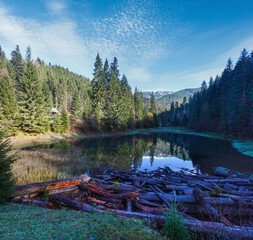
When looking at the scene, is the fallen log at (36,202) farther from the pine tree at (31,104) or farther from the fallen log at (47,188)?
the pine tree at (31,104)

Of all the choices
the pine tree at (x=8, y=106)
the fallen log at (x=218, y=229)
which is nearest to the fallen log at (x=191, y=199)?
the fallen log at (x=218, y=229)

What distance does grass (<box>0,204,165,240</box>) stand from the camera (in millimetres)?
2811

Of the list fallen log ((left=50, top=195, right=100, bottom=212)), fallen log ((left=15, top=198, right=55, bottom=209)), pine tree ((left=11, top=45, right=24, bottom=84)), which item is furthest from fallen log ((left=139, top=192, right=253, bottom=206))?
pine tree ((left=11, top=45, right=24, bottom=84))

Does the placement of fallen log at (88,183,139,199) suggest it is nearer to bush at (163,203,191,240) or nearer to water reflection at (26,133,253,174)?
bush at (163,203,191,240)

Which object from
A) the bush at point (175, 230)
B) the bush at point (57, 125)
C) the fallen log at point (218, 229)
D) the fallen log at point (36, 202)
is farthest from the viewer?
the bush at point (57, 125)

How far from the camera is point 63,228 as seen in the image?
3.09 meters

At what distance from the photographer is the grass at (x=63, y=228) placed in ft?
9.22

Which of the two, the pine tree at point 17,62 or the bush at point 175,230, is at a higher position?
the pine tree at point 17,62

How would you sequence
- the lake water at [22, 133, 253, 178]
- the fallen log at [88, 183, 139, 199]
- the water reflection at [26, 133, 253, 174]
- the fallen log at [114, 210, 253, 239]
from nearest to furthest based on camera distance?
the fallen log at [114, 210, 253, 239]
the fallen log at [88, 183, 139, 199]
the lake water at [22, 133, 253, 178]
the water reflection at [26, 133, 253, 174]

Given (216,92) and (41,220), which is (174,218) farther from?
(216,92)

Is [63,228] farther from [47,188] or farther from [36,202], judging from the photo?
[47,188]

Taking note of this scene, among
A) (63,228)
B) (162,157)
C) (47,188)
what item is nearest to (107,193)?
(47,188)

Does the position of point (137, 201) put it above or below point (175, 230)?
below

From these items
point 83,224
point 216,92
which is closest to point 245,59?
point 216,92
